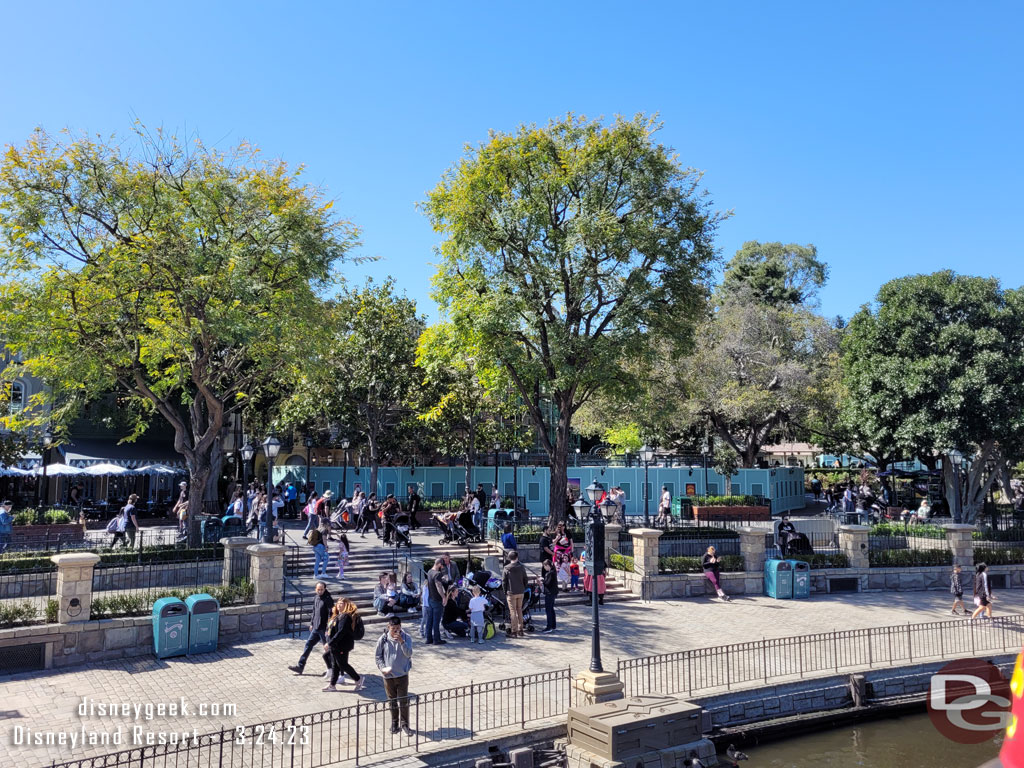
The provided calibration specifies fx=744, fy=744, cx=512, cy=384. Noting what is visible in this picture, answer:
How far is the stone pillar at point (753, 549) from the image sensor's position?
21.0 metres

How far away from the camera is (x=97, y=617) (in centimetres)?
1374

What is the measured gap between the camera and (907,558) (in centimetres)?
2295

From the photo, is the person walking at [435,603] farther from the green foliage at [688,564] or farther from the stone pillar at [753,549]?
the stone pillar at [753,549]

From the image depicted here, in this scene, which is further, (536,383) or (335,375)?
(335,375)

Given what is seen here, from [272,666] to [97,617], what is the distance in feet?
11.4

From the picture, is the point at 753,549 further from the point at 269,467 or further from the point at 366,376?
the point at 366,376

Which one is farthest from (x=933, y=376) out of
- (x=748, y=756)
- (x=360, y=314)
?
(x=360, y=314)

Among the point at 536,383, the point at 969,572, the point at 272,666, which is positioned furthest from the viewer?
the point at 536,383

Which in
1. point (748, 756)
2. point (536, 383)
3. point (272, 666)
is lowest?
point (748, 756)

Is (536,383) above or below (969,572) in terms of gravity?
above

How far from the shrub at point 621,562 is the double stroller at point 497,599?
409 cm

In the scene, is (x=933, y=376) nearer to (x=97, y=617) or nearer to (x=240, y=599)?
(x=240, y=599)

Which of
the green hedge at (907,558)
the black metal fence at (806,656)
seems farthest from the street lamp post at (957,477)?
the black metal fence at (806,656)

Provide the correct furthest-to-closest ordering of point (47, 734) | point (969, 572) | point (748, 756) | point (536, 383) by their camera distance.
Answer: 1. point (536, 383)
2. point (969, 572)
3. point (748, 756)
4. point (47, 734)
